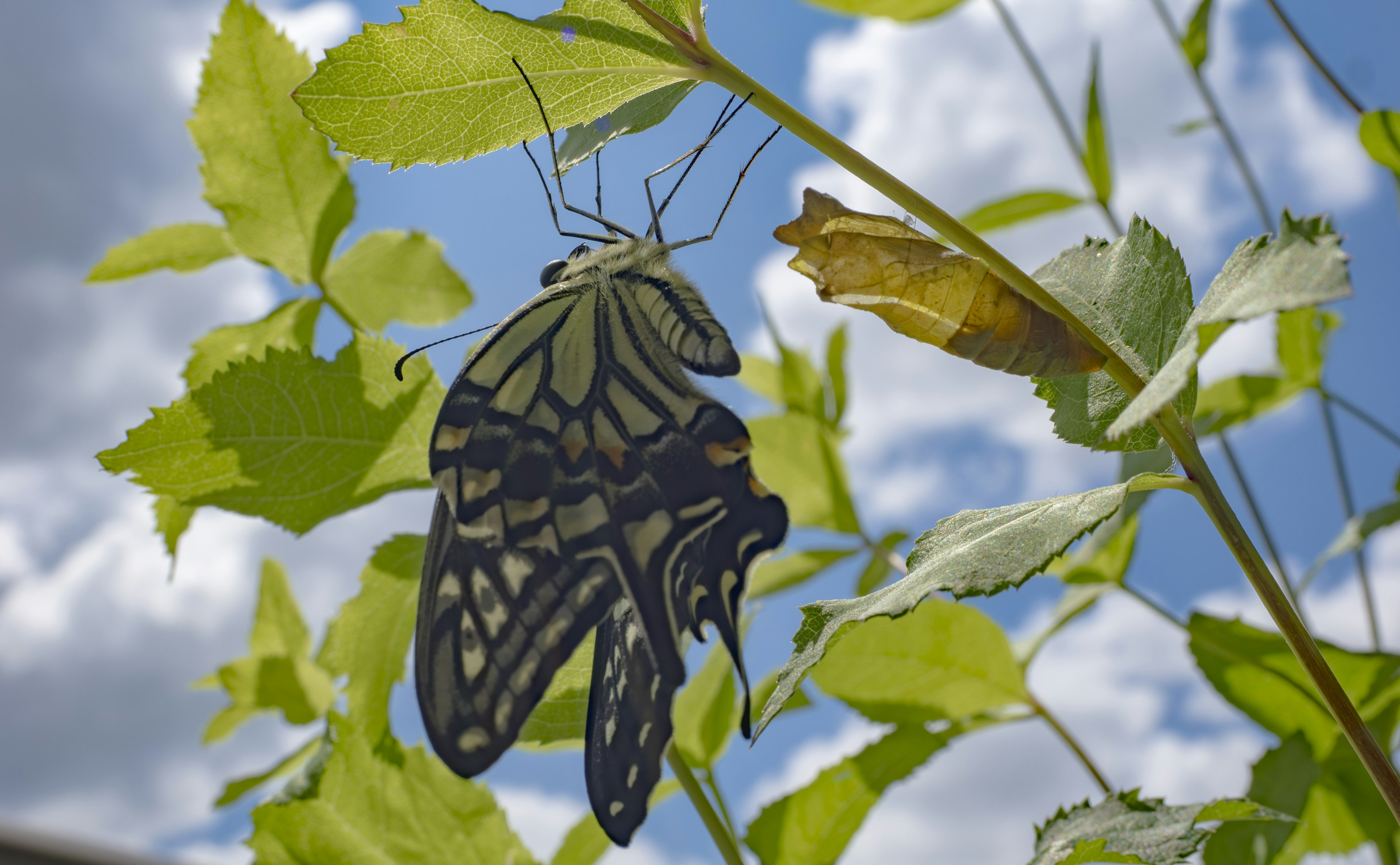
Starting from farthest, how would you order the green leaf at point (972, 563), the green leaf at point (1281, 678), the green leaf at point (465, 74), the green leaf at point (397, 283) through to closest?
the green leaf at point (397, 283) → the green leaf at point (1281, 678) → the green leaf at point (465, 74) → the green leaf at point (972, 563)

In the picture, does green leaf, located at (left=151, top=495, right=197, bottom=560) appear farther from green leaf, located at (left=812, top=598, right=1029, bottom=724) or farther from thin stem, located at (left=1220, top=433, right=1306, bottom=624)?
thin stem, located at (left=1220, top=433, right=1306, bottom=624)

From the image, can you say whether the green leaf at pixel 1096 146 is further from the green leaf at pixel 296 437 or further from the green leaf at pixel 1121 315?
the green leaf at pixel 296 437

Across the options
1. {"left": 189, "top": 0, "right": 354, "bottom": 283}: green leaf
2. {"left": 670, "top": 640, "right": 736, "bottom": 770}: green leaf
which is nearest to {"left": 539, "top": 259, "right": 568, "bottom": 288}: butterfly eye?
{"left": 189, "top": 0, "right": 354, "bottom": 283}: green leaf

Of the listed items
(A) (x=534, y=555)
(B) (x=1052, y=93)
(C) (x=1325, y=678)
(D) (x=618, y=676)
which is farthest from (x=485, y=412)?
(B) (x=1052, y=93)

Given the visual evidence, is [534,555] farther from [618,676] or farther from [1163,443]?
[1163,443]

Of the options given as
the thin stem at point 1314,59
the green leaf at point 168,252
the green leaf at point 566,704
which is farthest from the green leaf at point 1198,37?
the green leaf at point 168,252

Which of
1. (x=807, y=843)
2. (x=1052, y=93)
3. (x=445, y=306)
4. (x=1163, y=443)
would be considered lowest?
(x=807, y=843)

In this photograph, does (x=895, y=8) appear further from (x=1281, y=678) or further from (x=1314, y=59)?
(x=1281, y=678)
